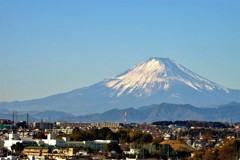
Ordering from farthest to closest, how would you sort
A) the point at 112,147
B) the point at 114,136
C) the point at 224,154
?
the point at 114,136 < the point at 112,147 < the point at 224,154

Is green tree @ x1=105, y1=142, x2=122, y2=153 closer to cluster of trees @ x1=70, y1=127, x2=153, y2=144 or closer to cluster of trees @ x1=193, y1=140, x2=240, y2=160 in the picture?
cluster of trees @ x1=193, y1=140, x2=240, y2=160

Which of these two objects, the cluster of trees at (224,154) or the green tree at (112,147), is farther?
the green tree at (112,147)

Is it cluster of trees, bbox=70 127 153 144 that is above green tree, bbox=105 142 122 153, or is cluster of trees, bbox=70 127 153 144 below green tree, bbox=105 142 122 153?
above

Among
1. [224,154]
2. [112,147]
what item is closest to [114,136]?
[112,147]

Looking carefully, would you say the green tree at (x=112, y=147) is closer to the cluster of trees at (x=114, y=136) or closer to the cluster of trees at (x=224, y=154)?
the cluster of trees at (x=224, y=154)

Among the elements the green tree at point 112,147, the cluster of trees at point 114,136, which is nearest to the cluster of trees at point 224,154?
the green tree at point 112,147

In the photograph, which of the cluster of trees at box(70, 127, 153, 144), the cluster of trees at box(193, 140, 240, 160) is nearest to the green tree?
the cluster of trees at box(193, 140, 240, 160)

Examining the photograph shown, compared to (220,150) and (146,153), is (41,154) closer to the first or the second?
(146,153)

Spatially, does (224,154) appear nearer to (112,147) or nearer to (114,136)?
(112,147)

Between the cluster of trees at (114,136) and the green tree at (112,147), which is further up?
the cluster of trees at (114,136)

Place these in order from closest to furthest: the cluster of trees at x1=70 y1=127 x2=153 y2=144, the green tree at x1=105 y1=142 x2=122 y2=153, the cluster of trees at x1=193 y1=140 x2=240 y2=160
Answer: the cluster of trees at x1=193 y1=140 x2=240 y2=160
the green tree at x1=105 y1=142 x2=122 y2=153
the cluster of trees at x1=70 y1=127 x2=153 y2=144

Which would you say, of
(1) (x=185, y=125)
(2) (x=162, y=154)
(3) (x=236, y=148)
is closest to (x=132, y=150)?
(2) (x=162, y=154)
